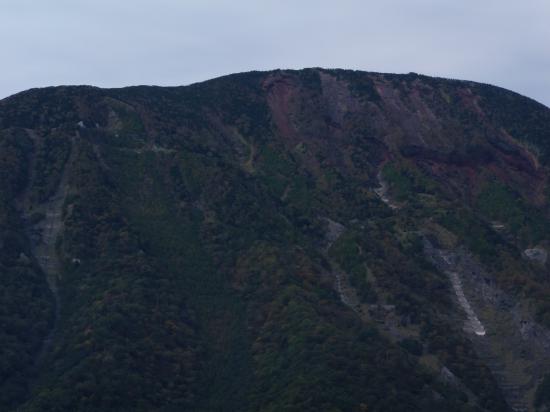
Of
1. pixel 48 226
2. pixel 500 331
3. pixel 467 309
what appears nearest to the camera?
pixel 500 331

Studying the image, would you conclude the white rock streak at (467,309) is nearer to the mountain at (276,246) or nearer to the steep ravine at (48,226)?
the mountain at (276,246)

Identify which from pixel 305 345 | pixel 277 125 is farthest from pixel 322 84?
pixel 305 345

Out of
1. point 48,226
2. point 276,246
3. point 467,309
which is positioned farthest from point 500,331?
point 48,226

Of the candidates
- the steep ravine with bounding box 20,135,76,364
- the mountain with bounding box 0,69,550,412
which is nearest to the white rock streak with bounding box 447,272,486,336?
the mountain with bounding box 0,69,550,412

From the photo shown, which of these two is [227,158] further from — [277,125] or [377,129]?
[377,129]

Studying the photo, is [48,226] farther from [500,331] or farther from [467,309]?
[500,331]

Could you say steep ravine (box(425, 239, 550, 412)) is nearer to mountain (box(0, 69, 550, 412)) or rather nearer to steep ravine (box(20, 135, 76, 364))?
mountain (box(0, 69, 550, 412))

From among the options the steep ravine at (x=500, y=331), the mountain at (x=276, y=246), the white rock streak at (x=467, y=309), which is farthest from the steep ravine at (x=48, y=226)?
the white rock streak at (x=467, y=309)

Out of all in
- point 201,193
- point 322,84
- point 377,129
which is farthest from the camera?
point 322,84
